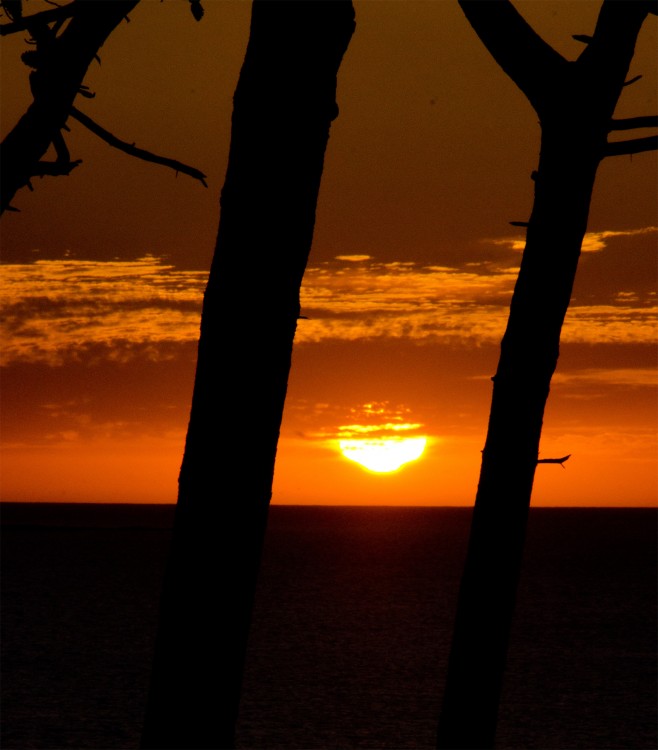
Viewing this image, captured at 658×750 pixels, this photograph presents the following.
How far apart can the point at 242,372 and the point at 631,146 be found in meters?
2.19

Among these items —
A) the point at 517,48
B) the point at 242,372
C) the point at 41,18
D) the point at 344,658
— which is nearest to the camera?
the point at 242,372

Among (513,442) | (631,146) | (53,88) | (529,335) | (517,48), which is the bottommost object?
(513,442)

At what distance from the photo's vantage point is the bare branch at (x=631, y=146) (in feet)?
15.6

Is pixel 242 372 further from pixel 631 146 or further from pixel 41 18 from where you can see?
pixel 631 146

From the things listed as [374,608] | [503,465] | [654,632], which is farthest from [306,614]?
[503,465]

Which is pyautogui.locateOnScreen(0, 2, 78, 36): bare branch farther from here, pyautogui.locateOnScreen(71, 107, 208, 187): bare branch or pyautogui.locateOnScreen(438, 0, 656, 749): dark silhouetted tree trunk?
pyautogui.locateOnScreen(438, 0, 656, 749): dark silhouetted tree trunk

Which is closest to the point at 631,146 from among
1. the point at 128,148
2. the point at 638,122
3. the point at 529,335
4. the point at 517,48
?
the point at 638,122

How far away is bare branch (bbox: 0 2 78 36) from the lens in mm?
4371

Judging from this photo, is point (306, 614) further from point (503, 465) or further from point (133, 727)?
point (503, 465)

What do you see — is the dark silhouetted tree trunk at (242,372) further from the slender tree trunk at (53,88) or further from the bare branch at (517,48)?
the bare branch at (517,48)

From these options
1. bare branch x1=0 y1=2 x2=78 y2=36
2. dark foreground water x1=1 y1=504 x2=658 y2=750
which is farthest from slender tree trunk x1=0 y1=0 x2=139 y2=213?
dark foreground water x1=1 y1=504 x2=658 y2=750

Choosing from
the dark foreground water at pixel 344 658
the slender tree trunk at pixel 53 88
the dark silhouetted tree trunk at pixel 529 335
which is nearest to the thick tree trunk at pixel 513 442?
the dark silhouetted tree trunk at pixel 529 335

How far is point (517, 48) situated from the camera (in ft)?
15.5

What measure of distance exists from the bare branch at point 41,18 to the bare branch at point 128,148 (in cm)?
40
